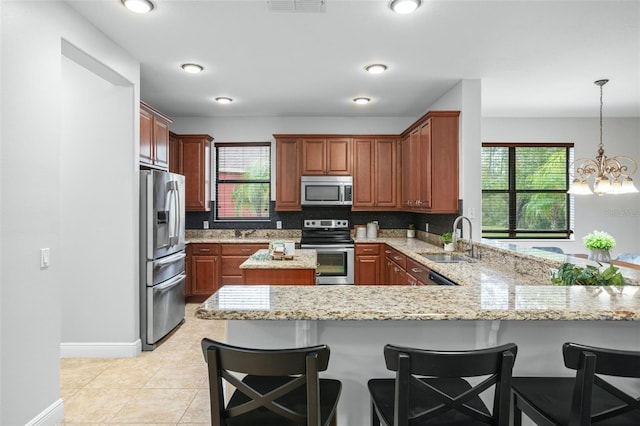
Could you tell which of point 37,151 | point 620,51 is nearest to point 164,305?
point 37,151

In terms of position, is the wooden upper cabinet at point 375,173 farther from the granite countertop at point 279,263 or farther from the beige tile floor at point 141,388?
the beige tile floor at point 141,388

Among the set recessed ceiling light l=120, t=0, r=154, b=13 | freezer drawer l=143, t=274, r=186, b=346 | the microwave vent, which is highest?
recessed ceiling light l=120, t=0, r=154, b=13

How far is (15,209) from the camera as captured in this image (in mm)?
2115

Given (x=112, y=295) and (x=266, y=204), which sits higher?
(x=266, y=204)

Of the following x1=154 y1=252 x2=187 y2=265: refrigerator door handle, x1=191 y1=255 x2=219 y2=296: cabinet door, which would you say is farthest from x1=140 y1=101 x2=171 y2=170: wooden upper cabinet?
x1=191 y1=255 x2=219 y2=296: cabinet door

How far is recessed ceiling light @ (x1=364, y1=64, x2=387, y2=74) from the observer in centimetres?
374

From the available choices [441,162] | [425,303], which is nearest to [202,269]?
[441,162]

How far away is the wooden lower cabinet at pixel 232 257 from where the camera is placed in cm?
544

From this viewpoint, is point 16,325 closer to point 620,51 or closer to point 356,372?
point 356,372

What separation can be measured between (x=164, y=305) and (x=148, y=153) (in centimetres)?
149

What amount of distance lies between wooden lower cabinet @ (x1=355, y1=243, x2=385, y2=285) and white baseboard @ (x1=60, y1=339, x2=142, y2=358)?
2.94 m

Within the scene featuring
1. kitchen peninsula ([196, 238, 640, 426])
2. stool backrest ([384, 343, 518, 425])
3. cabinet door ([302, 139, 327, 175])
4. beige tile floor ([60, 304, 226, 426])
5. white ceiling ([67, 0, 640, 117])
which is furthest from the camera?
cabinet door ([302, 139, 327, 175])

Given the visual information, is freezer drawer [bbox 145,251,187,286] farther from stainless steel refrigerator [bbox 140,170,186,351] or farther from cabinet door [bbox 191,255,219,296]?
cabinet door [bbox 191,255,219,296]

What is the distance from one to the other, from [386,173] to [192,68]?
305 centimetres
